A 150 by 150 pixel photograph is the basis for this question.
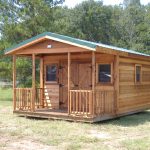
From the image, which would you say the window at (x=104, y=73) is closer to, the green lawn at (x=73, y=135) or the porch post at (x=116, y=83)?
the porch post at (x=116, y=83)

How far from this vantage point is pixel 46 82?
46.5 feet

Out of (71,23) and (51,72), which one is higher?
(71,23)

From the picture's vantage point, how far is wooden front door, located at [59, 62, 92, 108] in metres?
13.0

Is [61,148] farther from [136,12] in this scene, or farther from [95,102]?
[136,12]

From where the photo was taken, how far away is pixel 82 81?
13172mm

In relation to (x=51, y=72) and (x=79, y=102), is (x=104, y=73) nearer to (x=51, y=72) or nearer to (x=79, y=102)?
(x=79, y=102)

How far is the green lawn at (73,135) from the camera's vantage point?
300 inches

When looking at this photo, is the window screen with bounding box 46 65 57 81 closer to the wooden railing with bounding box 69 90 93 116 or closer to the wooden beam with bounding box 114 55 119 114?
the wooden railing with bounding box 69 90 93 116

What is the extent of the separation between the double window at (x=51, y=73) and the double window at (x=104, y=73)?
2.12 metres

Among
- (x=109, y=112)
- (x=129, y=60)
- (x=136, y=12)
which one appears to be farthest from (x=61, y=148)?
(x=136, y=12)

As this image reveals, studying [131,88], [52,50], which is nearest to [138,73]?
[131,88]

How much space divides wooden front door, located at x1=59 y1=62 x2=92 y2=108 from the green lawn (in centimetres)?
200

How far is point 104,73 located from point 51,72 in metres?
2.61

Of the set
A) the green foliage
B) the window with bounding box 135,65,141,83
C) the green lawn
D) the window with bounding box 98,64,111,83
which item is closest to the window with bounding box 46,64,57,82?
the window with bounding box 98,64,111,83
